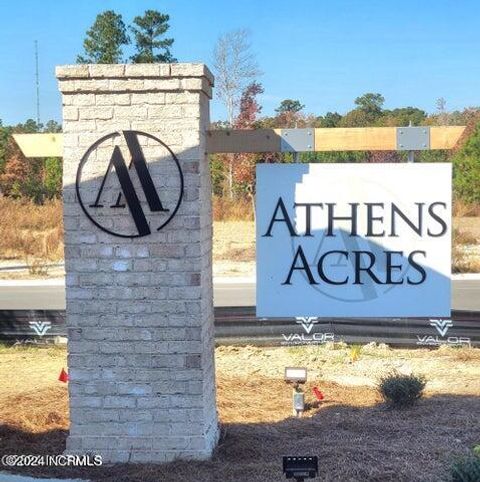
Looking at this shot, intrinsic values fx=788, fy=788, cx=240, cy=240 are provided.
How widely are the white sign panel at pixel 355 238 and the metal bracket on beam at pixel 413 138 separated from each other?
0.18 metres

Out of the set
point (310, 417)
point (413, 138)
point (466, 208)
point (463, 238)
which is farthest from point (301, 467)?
point (466, 208)

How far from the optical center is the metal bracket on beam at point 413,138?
6.36m

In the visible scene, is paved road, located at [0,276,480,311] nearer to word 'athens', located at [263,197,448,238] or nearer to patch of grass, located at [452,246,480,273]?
patch of grass, located at [452,246,480,273]

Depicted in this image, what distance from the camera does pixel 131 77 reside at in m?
6.04

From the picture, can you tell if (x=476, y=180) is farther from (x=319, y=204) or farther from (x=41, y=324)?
(x=319, y=204)

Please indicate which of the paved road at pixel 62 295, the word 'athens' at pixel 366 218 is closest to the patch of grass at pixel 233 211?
the paved road at pixel 62 295

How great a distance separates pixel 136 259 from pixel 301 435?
2301 mm

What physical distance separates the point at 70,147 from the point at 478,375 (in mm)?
6186

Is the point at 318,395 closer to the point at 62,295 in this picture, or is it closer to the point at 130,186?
the point at 130,186

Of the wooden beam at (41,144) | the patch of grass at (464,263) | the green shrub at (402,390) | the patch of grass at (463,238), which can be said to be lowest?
the patch of grass at (464,263)

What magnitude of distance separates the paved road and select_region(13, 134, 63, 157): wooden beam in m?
10.7

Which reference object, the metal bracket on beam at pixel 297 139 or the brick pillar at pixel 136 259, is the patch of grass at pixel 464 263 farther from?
the brick pillar at pixel 136 259

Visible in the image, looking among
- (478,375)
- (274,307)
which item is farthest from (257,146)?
(478,375)

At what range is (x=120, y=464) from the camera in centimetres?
621
